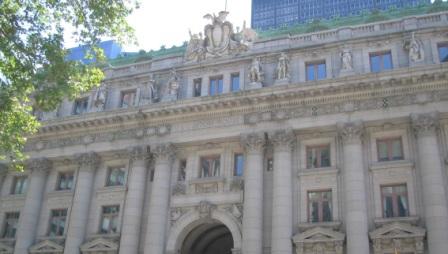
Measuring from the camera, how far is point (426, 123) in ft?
103

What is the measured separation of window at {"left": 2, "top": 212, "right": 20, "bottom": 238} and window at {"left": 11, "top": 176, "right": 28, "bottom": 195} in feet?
6.66

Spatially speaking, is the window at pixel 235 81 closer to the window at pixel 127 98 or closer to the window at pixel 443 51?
the window at pixel 127 98

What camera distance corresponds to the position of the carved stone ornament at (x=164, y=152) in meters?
37.3

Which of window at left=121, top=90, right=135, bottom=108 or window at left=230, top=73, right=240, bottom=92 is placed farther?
window at left=121, top=90, right=135, bottom=108

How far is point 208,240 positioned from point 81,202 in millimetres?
10035

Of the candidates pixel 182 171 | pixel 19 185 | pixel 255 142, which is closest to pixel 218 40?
pixel 255 142

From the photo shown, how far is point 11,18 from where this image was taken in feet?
85.3

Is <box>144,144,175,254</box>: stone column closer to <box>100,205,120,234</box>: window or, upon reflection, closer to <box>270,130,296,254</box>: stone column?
<box>100,205,120,234</box>: window

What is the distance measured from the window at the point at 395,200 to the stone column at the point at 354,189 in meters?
1.38

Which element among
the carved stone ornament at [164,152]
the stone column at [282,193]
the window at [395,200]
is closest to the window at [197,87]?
the carved stone ornament at [164,152]

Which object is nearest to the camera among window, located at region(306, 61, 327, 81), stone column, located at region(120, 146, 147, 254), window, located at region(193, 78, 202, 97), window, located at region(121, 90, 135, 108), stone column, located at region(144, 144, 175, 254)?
stone column, located at region(144, 144, 175, 254)

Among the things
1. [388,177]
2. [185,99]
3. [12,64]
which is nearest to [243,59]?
[185,99]

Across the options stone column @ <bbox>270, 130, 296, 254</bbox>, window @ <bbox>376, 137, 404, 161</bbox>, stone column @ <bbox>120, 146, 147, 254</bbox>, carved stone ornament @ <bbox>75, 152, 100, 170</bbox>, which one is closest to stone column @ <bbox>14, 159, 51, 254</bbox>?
carved stone ornament @ <bbox>75, 152, 100, 170</bbox>

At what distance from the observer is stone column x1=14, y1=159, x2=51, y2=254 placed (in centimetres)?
3875
